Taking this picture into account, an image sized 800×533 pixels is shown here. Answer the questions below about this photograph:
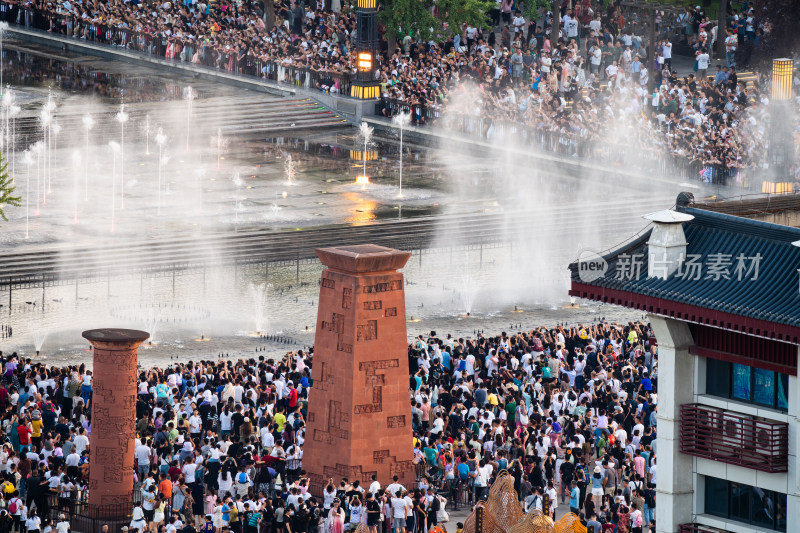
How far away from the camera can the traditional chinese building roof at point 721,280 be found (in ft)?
110

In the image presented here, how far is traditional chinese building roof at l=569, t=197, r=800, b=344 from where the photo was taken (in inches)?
1318

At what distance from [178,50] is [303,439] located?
155ft

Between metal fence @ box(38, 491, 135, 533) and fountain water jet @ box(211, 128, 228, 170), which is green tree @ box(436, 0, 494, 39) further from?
metal fence @ box(38, 491, 135, 533)

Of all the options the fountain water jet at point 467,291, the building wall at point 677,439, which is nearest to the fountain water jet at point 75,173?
the fountain water jet at point 467,291

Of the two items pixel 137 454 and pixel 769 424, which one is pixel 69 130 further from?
pixel 769 424

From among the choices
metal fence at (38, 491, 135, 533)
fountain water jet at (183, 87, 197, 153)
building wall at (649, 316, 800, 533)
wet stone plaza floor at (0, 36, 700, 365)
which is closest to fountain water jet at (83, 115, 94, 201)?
wet stone plaza floor at (0, 36, 700, 365)

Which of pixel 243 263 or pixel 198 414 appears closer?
pixel 198 414

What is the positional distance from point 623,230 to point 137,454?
29967 millimetres

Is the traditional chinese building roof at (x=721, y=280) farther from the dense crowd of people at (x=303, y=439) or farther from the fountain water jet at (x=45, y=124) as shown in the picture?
the fountain water jet at (x=45, y=124)

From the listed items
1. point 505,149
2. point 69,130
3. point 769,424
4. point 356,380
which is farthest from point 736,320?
point 69,130

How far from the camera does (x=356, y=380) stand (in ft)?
149

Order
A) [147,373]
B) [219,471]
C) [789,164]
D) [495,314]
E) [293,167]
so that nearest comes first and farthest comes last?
[219,471] → [147,373] → [495,314] → [789,164] → [293,167]

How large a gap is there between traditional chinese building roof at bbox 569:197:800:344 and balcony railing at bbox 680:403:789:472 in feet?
5.29

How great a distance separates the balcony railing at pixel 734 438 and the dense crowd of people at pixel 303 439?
15.4 feet
